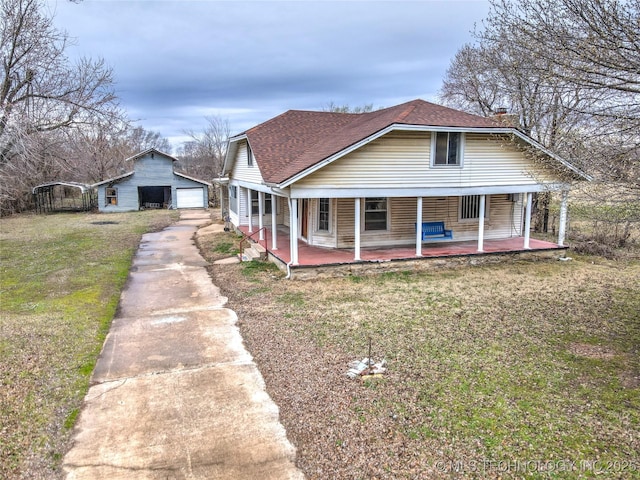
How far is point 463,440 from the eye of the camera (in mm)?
4582

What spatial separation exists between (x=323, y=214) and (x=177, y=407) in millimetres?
9838

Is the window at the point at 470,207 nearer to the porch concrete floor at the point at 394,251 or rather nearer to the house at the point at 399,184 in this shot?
the house at the point at 399,184

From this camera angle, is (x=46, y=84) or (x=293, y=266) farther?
(x=46, y=84)

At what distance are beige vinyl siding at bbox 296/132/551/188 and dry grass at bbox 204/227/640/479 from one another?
3.07 metres

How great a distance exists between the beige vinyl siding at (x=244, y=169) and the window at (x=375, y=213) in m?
3.85

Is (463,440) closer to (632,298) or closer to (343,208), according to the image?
(632,298)

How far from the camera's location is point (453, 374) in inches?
241

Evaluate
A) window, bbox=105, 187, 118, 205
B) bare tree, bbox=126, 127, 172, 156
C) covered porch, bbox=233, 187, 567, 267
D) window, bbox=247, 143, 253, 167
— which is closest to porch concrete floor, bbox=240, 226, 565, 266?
covered porch, bbox=233, 187, 567, 267

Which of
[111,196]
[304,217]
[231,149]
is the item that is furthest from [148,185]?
[304,217]

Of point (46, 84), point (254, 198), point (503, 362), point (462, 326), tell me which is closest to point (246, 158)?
point (254, 198)

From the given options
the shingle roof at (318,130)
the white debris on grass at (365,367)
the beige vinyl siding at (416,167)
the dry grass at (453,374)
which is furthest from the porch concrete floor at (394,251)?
the white debris on grass at (365,367)

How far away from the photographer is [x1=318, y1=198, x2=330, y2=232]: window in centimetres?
1446

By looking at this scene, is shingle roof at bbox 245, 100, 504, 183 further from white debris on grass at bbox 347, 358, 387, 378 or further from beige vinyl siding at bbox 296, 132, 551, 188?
white debris on grass at bbox 347, 358, 387, 378

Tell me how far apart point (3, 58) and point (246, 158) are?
8412 millimetres
